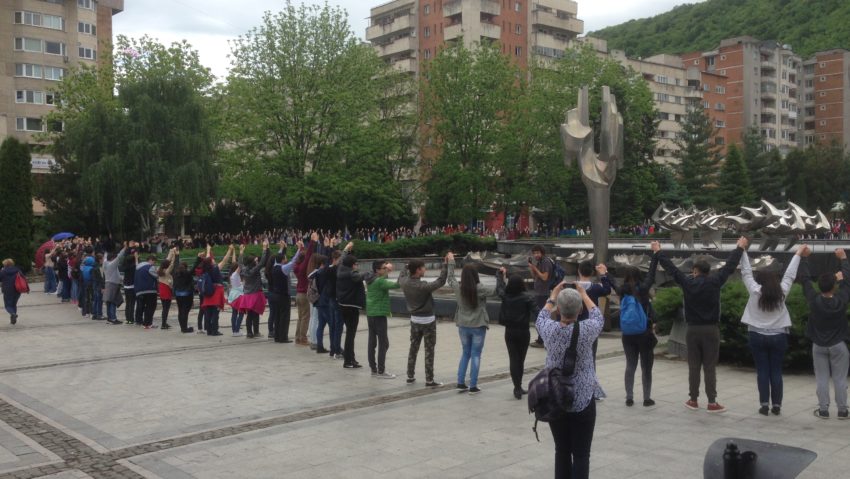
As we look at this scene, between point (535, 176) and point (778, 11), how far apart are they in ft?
294

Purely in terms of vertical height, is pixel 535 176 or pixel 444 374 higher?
pixel 535 176


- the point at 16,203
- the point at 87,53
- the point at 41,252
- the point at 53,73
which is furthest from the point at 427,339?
the point at 87,53

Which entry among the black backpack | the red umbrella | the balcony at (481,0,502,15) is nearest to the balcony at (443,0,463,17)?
the balcony at (481,0,502,15)

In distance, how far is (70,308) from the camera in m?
21.0

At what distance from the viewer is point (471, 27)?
70.1m

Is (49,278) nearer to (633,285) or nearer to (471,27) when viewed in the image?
(633,285)

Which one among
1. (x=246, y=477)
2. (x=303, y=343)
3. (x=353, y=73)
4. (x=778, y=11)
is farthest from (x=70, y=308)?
(x=778, y=11)

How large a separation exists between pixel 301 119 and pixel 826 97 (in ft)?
291

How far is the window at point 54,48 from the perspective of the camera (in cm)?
6156

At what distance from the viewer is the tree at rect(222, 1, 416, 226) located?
3972 cm

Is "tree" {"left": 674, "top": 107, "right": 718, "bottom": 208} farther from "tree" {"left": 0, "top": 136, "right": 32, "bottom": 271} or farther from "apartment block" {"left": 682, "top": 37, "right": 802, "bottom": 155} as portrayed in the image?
"tree" {"left": 0, "top": 136, "right": 32, "bottom": 271}

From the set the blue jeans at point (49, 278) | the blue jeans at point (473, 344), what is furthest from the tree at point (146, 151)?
the blue jeans at point (473, 344)

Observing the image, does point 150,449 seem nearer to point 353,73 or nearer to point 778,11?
point 353,73

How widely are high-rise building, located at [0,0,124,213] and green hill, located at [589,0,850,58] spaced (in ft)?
255
